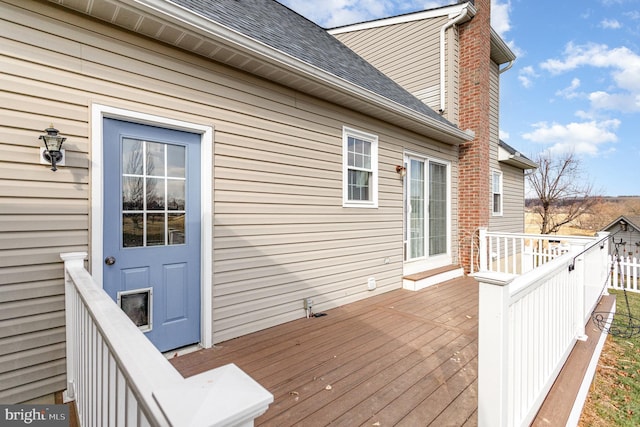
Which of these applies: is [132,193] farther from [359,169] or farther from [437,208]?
[437,208]

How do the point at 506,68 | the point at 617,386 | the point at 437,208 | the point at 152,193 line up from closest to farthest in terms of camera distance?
1. the point at 617,386
2. the point at 152,193
3. the point at 437,208
4. the point at 506,68

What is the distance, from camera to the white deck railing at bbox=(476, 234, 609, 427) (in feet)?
5.44

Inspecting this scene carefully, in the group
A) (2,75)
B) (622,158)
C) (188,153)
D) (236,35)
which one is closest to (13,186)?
(2,75)

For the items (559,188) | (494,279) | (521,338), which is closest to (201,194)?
(494,279)

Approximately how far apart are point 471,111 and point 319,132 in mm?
4521

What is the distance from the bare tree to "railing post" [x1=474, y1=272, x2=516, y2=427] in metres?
18.6

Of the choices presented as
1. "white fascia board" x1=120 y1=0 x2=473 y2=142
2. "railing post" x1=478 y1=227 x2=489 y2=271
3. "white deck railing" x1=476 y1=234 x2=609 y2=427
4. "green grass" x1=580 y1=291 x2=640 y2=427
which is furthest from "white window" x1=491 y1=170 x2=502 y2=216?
"white deck railing" x1=476 y1=234 x2=609 y2=427

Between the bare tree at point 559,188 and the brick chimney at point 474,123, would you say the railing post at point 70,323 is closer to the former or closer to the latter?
the brick chimney at point 474,123

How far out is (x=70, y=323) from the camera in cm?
226

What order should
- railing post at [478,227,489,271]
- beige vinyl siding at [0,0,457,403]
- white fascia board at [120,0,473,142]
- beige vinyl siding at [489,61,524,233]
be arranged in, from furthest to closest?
beige vinyl siding at [489,61,524,233], railing post at [478,227,489,271], white fascia board at [120,0,473,142], beige vinyl siding at [0,0,457,403]

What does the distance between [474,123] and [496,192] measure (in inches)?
114

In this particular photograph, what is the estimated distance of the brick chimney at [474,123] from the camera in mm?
6875

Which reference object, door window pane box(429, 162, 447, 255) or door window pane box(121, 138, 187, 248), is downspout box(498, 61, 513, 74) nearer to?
door window pane box(429, 162, 447, 255)

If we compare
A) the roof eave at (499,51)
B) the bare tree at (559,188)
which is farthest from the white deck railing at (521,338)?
the bare tree at (559,188)
